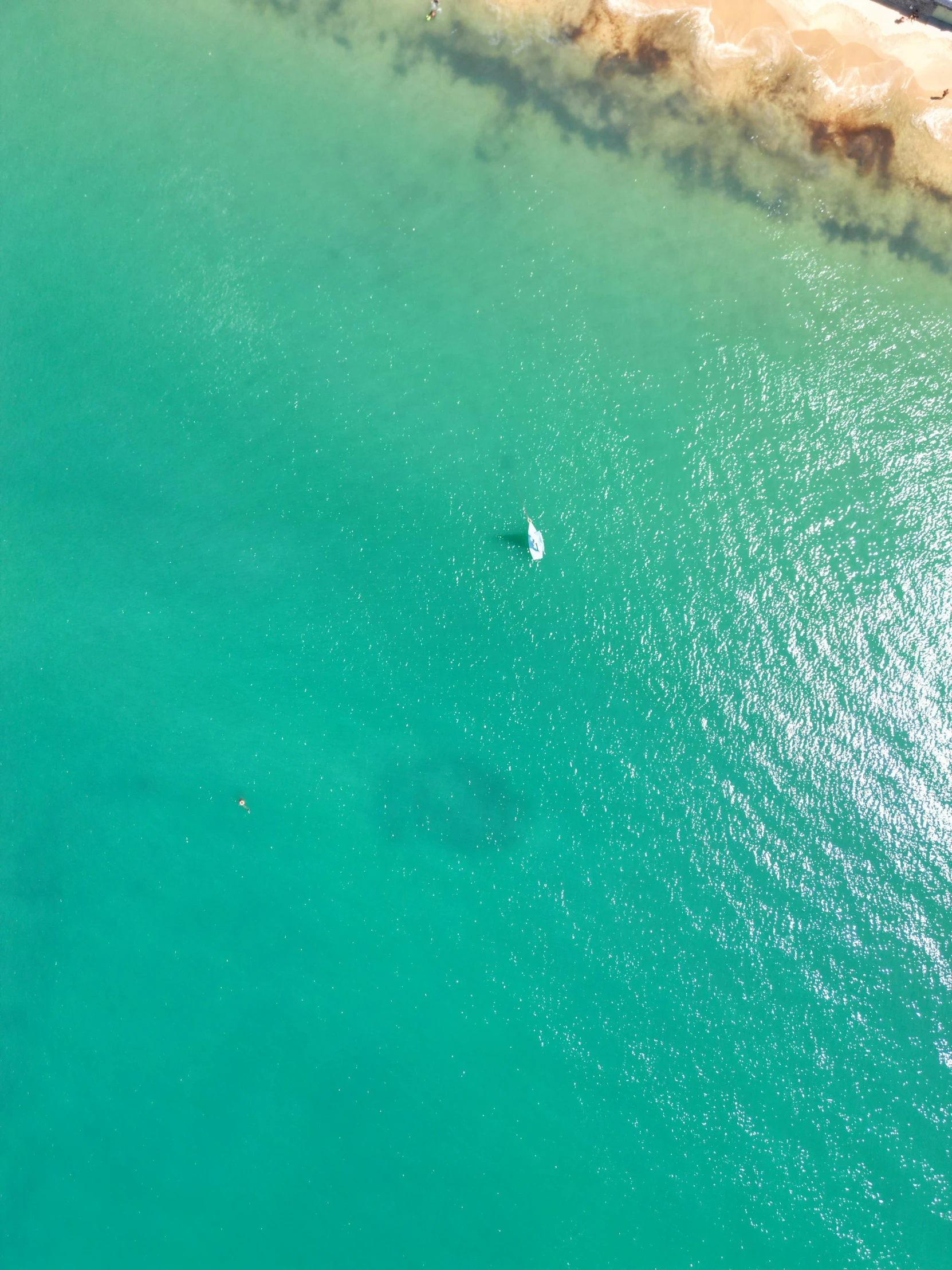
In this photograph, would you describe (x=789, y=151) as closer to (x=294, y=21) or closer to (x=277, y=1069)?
(x=294, y=21)

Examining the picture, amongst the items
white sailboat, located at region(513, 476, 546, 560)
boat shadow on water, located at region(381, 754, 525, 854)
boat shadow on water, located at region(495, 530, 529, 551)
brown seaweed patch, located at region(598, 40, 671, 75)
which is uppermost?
brown seaweed patch, located at region(598, 40, 671, 75)

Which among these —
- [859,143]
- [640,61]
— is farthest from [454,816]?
[859,143]

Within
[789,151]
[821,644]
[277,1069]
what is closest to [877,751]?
[821,644]

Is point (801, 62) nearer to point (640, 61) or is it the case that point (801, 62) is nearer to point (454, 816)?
point (640, 61)

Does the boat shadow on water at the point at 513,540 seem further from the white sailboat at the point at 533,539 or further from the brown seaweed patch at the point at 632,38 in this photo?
the brown seaweed patch at the point at 632,38

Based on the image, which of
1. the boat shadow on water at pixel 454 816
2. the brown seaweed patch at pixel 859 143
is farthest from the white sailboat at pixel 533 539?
the brown seaweed patch at pixel 859 143

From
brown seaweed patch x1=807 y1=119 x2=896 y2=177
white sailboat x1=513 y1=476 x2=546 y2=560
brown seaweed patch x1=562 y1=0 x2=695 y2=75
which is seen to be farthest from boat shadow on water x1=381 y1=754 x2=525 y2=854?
brown seaweed patch x1=562 y1=0 x2=695 y2=75

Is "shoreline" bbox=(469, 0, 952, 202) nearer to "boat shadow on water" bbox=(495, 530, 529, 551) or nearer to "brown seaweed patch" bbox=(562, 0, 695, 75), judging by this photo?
"brown seaweed patch" bbox=(562, 0, 695, 75)

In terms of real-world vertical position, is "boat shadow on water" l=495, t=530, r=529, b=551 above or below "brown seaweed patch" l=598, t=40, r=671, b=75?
below

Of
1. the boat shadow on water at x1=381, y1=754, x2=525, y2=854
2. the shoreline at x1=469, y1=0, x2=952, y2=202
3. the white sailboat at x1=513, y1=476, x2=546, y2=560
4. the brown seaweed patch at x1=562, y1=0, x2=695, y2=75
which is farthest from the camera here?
the boat shadow on water at x1=381, y1=754, x2=525, y2=854
